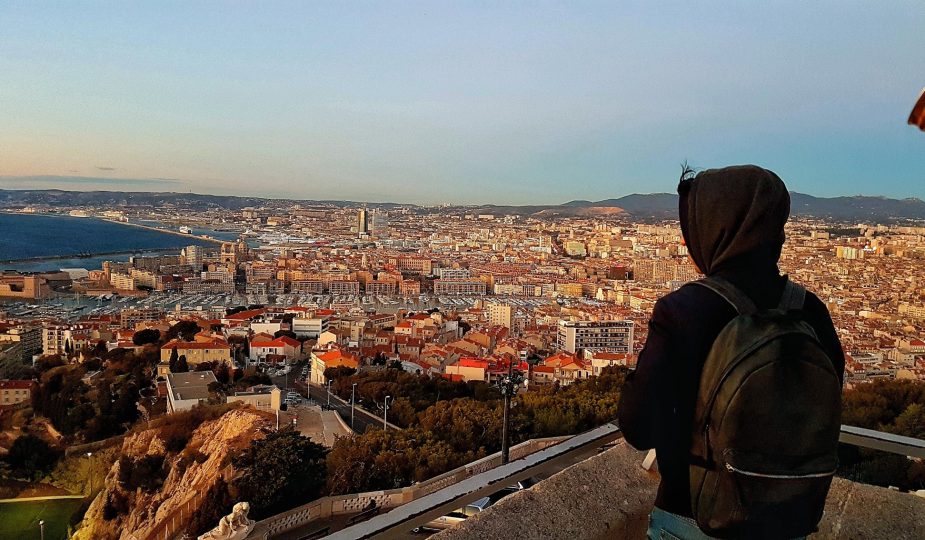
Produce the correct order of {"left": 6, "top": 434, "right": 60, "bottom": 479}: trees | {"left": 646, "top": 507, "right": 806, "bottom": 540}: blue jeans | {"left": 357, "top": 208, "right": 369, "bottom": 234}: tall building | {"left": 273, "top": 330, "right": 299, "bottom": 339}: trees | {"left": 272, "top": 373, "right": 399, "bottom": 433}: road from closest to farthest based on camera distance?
1. {"left": 646, "top": 507, "right": 806, "bottom": 540}: blue jeans
2. {"left": 272, "top": 373, "right": 399, "bottom": 433}: road
3. {"left": 6, "top": 434, "right": 60, "bottom": 479}: trees
4. {"left": 273, "top": 330, "right": 299, "bottom": 339}: trees
5. {"left": 357, "top": 208, "right": 369, "bottom": 234}: tall building

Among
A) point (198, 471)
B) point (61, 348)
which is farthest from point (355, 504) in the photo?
point (61, 348)

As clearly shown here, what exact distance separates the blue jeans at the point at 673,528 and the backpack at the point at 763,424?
6 cm

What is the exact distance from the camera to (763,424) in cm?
62

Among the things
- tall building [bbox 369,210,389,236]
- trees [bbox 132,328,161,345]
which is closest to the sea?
tall building [bbox 369,210,389,236]

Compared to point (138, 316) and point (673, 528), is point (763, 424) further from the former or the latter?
point (138, 316)

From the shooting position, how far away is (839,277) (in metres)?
13.8

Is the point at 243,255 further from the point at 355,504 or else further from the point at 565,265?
the point at 355,504

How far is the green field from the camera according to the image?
840 cm

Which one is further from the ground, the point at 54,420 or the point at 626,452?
the point at 626,452

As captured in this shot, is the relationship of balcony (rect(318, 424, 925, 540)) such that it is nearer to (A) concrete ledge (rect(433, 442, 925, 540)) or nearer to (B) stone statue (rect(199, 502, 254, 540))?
(A) concrete ledge (rect(433, 442, 925, 540))

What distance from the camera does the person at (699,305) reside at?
65 centimetres

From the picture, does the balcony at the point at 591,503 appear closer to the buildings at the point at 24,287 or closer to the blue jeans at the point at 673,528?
the blue jeans at the point at 673,528

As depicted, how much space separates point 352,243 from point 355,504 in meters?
50.6

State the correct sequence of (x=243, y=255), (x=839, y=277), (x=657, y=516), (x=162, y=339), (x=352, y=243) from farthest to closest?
(x=352, y=243), (x=243, y=255), (x=162, y=339), (x=839, y=277), (x=657, y=516)
